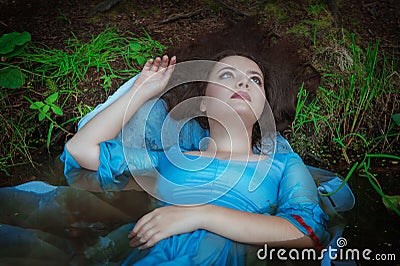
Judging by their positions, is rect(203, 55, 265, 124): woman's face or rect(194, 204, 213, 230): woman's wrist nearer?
rect(194, 204, 213, 230): woman's wrist

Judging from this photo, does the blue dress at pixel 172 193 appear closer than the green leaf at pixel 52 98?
Yes

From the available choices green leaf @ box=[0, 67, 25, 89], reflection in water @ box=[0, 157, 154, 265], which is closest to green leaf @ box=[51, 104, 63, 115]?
green leaf @ box=[0, 67, 25, 89]

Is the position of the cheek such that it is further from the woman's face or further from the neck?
the neck

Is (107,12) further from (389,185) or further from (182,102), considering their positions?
(389,185)

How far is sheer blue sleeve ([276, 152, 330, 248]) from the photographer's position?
1.82m

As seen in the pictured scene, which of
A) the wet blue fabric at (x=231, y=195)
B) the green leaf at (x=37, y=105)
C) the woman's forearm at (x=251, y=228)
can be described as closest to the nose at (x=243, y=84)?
the wet blue fabric at (x=231, y=195)

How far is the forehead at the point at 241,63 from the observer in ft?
7.11

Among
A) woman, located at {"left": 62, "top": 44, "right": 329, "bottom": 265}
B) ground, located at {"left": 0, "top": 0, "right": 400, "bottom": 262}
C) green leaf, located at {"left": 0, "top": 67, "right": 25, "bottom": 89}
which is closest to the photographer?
woman, located at {"left": 62, "top": 44, "right": 329, "bottom": 265}

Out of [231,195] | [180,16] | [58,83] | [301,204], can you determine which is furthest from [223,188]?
[180,16]

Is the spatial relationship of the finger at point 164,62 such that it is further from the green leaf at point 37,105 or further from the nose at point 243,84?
the green leaf at point 37,105

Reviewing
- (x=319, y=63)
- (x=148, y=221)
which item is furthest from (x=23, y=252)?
(x=319, y=63)

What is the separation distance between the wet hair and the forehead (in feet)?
0.15

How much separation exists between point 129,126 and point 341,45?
5.83 ft

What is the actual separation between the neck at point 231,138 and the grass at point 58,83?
102 cm
